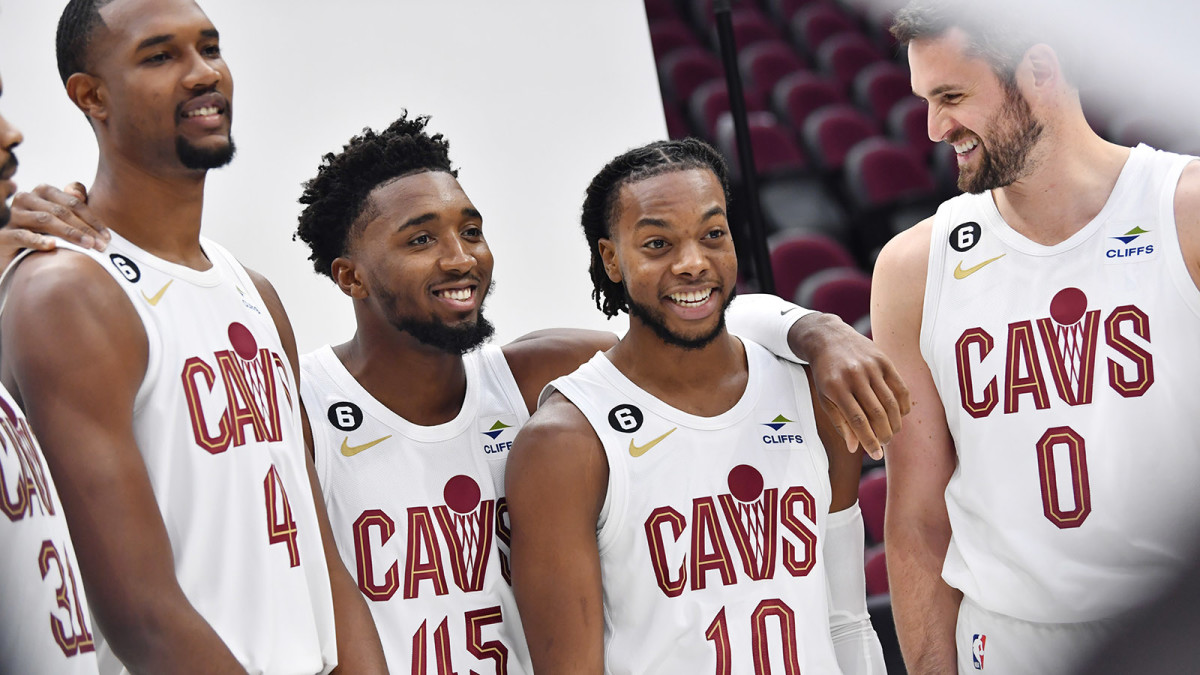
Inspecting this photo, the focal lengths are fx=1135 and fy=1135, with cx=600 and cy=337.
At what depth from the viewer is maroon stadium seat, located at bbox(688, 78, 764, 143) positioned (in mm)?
5945

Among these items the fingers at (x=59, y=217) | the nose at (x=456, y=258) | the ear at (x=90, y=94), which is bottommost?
the nose at (x=456, y=258)

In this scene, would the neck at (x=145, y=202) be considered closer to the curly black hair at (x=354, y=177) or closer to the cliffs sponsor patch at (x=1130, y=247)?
the curly black hair at (x=354, y=177)

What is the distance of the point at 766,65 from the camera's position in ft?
21.8

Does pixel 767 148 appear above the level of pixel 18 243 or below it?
above

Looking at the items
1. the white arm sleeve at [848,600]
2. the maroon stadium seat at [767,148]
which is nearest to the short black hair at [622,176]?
the white arm sleeve at [848,600]

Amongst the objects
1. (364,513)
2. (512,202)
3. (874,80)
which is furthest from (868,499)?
(874,80)

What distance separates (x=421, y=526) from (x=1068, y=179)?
1.34 m

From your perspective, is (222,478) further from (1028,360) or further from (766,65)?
(766,65)

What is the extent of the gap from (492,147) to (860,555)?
1699 mm

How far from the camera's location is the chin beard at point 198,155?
180 cm

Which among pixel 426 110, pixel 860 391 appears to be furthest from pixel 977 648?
pixel 426 110

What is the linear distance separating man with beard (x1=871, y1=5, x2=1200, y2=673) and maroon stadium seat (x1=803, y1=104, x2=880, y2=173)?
3.67m

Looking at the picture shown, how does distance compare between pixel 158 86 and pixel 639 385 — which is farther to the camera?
pixel 639 385

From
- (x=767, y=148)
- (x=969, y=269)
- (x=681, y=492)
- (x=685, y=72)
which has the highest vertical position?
(x=685, y=72)
